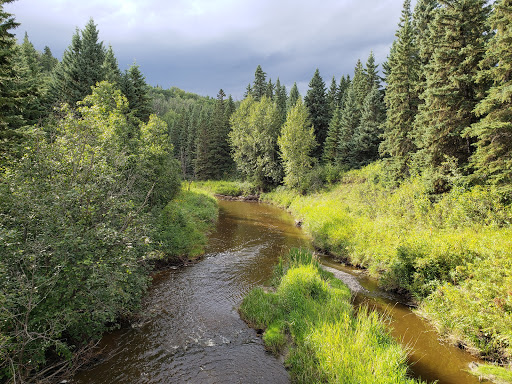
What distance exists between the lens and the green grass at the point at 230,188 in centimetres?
4931

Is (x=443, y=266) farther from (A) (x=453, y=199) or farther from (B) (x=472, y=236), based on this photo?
(A) (x=453, y=199)

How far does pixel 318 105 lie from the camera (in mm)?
49688

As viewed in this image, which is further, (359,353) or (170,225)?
(170,225)

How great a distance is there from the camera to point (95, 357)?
755cm

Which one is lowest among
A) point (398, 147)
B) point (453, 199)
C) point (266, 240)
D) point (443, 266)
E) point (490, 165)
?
point (266, 240)

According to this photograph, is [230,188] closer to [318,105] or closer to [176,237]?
[318,105]

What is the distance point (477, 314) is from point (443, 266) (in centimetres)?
282

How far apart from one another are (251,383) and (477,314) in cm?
655

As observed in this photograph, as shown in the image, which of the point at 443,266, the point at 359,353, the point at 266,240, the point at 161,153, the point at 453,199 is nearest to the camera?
the point at 359,353

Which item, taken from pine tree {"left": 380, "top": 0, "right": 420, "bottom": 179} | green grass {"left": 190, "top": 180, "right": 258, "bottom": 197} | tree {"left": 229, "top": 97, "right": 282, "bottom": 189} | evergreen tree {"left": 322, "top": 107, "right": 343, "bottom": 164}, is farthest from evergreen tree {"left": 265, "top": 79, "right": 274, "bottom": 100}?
pine tree {"left": 380, "top": 0, "right": 420, "bottom": 179}

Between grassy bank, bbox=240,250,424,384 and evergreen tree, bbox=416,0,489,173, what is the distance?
11.2m

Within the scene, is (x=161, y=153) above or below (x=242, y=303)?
above

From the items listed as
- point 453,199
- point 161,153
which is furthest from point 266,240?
point 453,199

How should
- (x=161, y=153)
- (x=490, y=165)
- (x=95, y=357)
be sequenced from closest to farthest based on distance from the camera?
(x=95, y=357) → (x=490, y=165) → (x=161, y=153)
